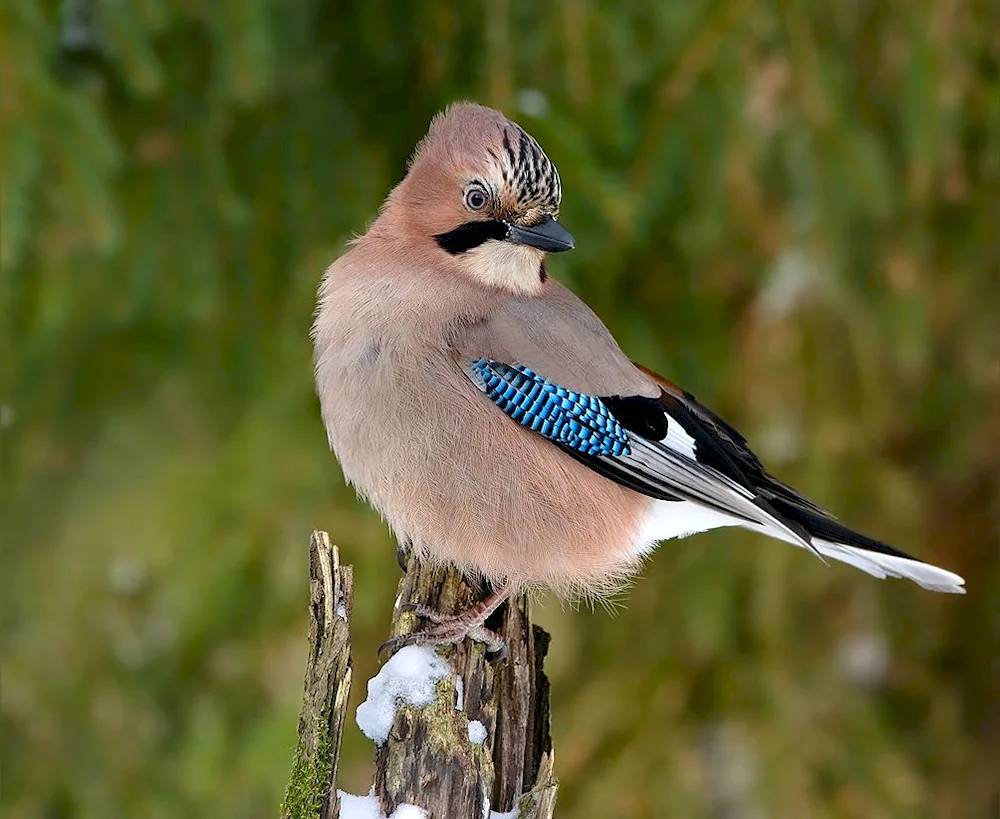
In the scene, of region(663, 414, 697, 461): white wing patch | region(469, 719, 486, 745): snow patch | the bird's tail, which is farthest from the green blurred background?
region(469, 719, 486, 745): snow patch

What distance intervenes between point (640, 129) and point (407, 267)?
1.34 meters

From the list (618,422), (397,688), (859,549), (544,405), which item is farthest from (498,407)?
(859,549)

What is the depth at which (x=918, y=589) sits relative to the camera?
499cm

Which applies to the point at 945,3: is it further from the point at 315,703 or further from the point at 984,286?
the point at 315,703

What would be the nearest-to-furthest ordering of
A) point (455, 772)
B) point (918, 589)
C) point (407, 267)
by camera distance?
point (455, 772)
point (407, 267)
point (918, 589)

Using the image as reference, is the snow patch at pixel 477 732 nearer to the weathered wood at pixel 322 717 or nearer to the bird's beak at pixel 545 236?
the weathered wood at pixel 322 717

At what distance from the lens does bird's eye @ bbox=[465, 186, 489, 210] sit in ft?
10.4

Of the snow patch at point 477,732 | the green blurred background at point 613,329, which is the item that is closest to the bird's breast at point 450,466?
the snow patch at point 477,732

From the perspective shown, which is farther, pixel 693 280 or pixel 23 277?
pixel 693 280

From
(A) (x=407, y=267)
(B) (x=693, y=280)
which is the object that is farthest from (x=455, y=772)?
(B) (x=693, y=280)

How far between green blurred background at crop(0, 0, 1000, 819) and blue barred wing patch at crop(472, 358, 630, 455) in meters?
0.90

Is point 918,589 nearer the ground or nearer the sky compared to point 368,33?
nearer the ground

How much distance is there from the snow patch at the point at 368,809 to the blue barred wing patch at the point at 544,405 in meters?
A: 0.98

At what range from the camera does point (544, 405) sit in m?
3.20
